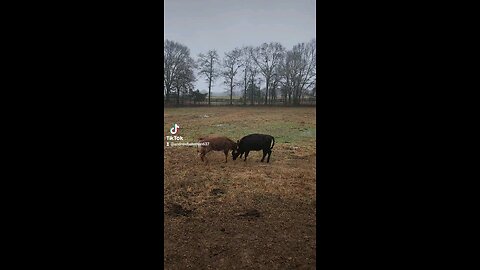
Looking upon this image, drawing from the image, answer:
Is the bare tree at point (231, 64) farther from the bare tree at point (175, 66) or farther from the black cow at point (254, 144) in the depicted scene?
the black cow at point (254, 144)

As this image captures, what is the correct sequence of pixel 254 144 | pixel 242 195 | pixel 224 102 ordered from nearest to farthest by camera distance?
1. pixel 242 195
2. pixel 254 144
3. pixel 224 102

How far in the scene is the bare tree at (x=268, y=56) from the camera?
6.15 ft

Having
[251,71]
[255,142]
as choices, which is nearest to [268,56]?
[251,71]

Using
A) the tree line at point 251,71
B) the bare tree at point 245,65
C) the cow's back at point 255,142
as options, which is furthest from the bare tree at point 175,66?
the cow's back at point 255,142

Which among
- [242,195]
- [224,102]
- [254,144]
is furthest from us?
[224,102]

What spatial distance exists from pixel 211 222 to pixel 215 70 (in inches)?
39.3

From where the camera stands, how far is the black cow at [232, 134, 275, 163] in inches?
74.8

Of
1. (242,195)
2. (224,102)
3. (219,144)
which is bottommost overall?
(242,195)

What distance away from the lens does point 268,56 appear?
1921 millimetres

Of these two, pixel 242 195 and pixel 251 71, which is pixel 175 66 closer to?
pixel 251 71

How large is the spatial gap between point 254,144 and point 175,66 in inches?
28.9
